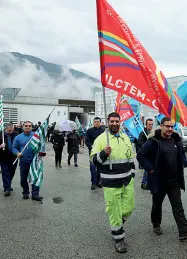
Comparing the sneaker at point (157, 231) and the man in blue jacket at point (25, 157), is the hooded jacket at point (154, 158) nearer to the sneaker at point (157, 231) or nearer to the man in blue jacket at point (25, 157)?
the sneaker at point (157, 231)

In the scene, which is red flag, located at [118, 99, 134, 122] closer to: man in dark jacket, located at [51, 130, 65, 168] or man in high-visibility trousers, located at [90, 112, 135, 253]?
man in dark jacket, located at [51, 130, 65, 168]

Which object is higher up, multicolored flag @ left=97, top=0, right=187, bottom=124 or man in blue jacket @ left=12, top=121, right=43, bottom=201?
multicolored flag @ left=97, top=0, right=187, bottom=124

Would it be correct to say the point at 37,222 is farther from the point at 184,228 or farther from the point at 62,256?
the point at 184,228

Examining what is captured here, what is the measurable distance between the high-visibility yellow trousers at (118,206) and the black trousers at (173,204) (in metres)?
0.54

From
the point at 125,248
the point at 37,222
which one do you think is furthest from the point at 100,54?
the point at 37,222

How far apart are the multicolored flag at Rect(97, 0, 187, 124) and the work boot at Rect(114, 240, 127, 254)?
188cm

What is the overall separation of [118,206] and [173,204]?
2.81 feet

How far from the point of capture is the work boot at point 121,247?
12.9ft

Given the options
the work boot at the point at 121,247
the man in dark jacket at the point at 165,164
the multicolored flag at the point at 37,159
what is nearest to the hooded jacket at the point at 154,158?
the man in dark jacket at the point at 165,164

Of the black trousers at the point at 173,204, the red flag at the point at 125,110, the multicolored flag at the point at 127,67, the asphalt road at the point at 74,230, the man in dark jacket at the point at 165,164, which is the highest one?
the multicolored flag at the point at 127,67

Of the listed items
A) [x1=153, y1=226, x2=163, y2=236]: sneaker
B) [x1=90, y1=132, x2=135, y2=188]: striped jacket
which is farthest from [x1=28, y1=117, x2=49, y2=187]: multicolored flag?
[x1=153, y1=226, x2=163, y2=236]: sneaker

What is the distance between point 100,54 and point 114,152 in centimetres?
137

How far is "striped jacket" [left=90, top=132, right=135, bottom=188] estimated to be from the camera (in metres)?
4.13

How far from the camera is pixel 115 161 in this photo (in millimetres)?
4172
